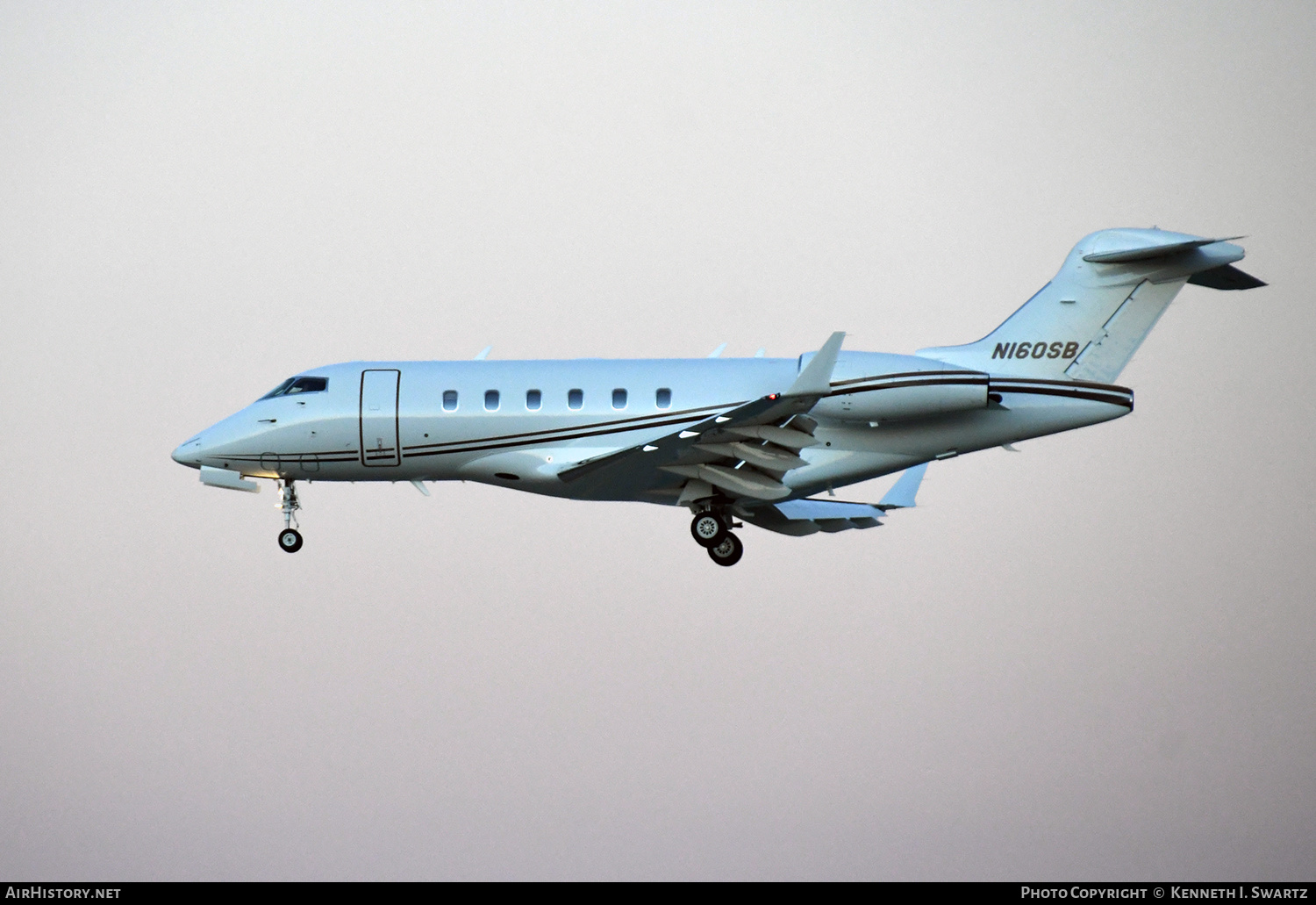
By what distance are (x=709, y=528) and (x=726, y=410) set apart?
182 centimetres

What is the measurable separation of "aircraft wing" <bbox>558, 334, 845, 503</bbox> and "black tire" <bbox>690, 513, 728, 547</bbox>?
36 cm

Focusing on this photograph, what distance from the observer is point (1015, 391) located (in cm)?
2503

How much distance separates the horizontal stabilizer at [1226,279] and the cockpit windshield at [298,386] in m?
12.9

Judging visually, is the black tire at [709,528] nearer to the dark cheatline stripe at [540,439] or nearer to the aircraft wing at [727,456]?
the aircraft wing at [727,456]

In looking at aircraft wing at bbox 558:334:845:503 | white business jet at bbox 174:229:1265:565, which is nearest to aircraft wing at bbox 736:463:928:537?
white business jet at bbox 174:229:1265:565

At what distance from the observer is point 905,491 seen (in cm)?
2798

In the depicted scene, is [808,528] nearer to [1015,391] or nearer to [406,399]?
[1015,391]

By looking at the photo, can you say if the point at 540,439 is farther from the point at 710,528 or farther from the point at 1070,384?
the point at 1070,384

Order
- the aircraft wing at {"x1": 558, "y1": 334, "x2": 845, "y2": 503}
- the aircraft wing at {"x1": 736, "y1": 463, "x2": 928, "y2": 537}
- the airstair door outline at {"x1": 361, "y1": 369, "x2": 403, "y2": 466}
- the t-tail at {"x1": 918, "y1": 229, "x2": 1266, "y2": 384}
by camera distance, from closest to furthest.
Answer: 1. the aircraft wing at {"x1": 558, "y1": 334, "x2": 845, "y2": 503}
2. the t-tail at {"x1": 918, "y1": 229, "x2": 1266, "y2": 384}
3. the airstair door outline at {"x1": 361, "y1": 369, "x2": 403, "y2": 466}
4. the aircraft wing at {"x1": 736, "y1": 463, "x2": 928, "y2": 537}

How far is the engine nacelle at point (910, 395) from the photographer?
2378 cm

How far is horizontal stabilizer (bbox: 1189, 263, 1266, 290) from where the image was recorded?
24516mm

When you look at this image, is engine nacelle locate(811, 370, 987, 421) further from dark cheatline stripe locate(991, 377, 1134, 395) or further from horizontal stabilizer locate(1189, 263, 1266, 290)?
horizontal stabilizer locate(1189, 263, 1266, 290)

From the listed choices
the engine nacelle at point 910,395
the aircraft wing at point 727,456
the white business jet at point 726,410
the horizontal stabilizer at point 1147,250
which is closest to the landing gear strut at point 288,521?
the white business jet at point 726,410
